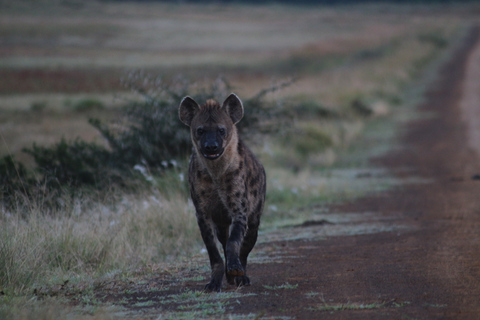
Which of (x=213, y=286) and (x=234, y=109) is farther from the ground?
(x=234, y=109)

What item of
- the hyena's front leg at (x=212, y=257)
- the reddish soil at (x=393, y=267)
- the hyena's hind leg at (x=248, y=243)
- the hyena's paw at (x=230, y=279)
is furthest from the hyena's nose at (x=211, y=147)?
the reddish soil at (x=393, y=267)

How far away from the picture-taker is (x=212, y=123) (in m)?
7.24

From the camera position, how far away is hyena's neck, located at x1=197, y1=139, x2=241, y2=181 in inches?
285

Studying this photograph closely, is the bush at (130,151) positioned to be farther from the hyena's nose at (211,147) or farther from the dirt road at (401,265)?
the hyena's nose at (211,147)

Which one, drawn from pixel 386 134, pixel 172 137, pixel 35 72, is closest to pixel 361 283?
pixel 172 137

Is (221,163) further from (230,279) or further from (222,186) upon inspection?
(230,279)

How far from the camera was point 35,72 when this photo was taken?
4122 centimetres

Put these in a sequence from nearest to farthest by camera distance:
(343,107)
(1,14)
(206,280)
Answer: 1. (206,280)
2. (343,107)
3. (1,14)

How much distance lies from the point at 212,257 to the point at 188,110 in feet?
4.57

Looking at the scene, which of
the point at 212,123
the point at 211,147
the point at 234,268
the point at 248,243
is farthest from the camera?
the point at 248,243

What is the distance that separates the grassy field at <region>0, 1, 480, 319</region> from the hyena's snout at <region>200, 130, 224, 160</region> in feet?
5.07

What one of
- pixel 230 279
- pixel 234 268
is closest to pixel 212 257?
pixel 230 279

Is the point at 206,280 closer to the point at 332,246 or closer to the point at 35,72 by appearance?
the point at 332,246

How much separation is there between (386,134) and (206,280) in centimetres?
1548
